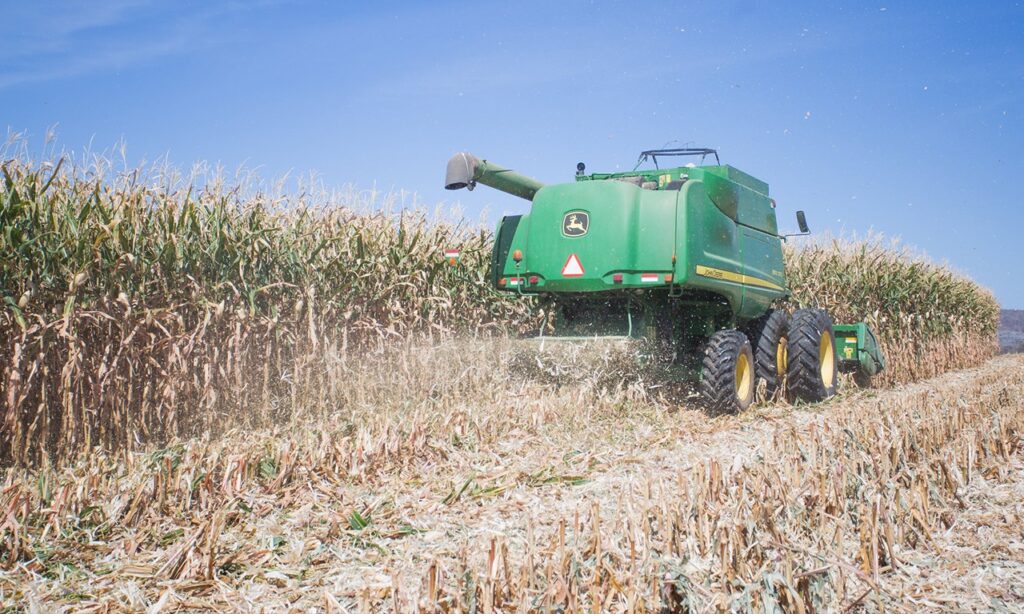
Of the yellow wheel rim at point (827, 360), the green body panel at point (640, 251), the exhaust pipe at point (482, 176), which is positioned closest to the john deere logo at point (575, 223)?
the green body panel at point (640, 251)

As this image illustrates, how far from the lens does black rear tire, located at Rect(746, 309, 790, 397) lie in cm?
715

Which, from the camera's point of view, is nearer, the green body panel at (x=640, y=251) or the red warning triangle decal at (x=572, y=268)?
the green body panel at (x=640, y=251)

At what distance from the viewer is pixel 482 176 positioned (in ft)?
21.2

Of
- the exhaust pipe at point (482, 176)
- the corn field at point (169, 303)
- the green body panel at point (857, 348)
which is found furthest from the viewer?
the green body panel at point (857, 348)

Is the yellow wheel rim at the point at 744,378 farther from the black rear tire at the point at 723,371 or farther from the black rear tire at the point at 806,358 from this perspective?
the black rear tire at the point at 806,358

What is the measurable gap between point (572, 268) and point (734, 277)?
1.55m

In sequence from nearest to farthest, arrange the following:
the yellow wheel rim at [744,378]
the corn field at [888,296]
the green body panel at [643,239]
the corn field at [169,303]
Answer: the corn field at [169,303], the green body panel at [643,239], the yellow wheel rim at [744,378], the corn field at [888,296]

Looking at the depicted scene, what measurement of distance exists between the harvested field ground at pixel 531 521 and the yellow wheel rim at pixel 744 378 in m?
1.29

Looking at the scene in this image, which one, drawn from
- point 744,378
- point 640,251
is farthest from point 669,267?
point 744,378

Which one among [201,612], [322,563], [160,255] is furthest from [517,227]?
[201,612]

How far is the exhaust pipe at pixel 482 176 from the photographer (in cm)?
626

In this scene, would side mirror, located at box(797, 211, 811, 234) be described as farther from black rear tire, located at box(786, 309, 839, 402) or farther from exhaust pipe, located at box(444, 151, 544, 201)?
exhaust pipe, located at box(444, 151, 544, 201)

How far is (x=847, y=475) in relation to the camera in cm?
360

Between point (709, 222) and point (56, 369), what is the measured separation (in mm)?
4962
